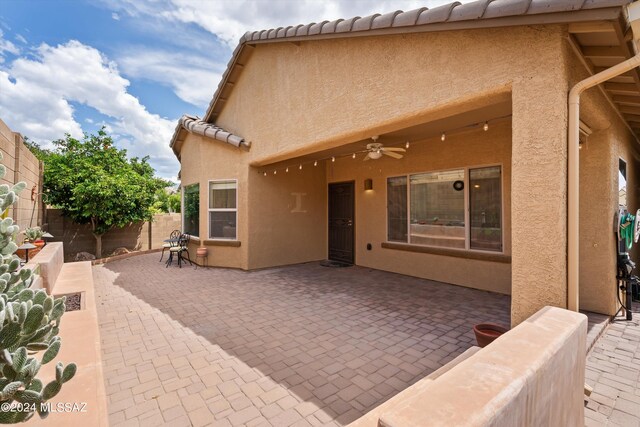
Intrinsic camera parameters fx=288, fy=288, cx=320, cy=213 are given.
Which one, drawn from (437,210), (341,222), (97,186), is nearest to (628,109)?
(437,210)

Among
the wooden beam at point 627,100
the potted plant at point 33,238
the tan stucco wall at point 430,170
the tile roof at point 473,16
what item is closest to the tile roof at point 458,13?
the tile roof at point 473,16

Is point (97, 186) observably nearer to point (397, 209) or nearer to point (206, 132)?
point (206, 132)

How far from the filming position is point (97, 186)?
33.3 feet

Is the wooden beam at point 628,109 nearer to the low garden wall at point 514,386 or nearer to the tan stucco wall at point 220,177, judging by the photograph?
the low garden wall at point 514,386

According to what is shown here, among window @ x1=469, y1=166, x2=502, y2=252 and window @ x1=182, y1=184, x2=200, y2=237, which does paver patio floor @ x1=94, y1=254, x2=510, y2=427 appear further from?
window @ x1=182, y1=184, x2=200, y2=237

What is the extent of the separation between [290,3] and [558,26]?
580 cm

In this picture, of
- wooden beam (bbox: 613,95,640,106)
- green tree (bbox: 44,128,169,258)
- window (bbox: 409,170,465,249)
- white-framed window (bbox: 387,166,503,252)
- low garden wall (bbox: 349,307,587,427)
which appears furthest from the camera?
green tree (bbox: 44,128,169,258)

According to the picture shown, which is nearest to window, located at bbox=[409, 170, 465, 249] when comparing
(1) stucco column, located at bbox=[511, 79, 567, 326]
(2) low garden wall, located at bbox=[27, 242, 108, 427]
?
(1) stucco column, located at bbox=[511, 79, 567, 326]

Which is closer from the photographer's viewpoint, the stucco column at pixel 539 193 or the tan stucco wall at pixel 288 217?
the stucco column at pixel 539 193

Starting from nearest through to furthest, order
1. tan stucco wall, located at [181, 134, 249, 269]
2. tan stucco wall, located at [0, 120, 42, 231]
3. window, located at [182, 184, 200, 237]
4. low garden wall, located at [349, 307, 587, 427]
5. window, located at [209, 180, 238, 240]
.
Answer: low garden wall, located at [349, 307, 587, 427] < tan stucco wall, located at [0, 120, 42, 231] < tan stucco wall, located at [181, 134, 249, 269] < window, located at [209, 180, 238, 240] < window, located at [182, 184, 200, 237]

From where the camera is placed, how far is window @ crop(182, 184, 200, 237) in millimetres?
9784

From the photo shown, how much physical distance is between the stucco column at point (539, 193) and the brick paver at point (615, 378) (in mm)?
920

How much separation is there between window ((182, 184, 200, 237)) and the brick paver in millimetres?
9544

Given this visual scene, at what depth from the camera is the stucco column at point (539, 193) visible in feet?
9.00
